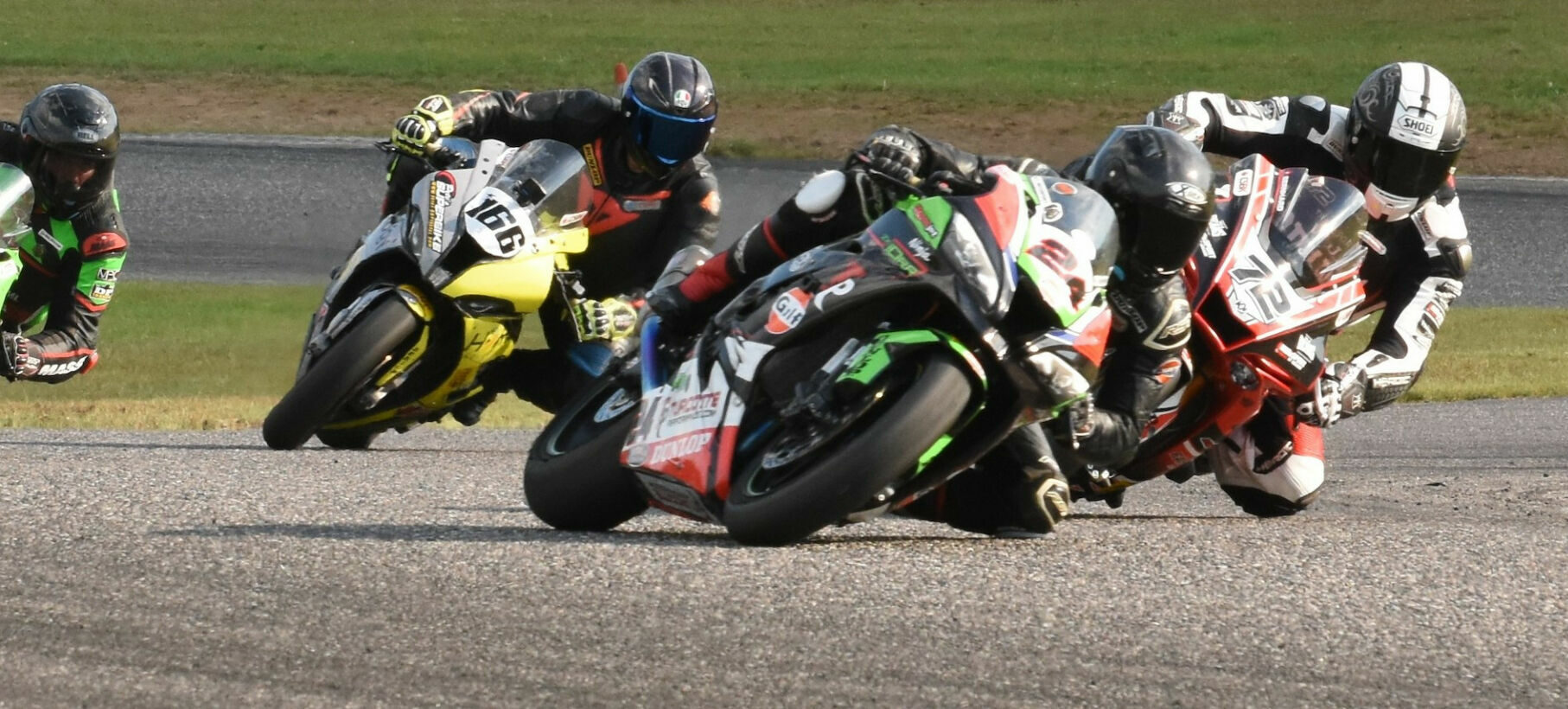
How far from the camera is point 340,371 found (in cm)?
732

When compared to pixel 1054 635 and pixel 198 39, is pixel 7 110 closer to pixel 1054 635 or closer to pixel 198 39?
pixel 198 39

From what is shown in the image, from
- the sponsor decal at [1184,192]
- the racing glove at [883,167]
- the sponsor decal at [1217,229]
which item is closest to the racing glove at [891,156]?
the racing glove at [883,167]

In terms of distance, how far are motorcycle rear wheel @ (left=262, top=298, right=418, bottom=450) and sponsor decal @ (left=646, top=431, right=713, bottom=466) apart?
238cm

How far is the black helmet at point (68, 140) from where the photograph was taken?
852 centimetres

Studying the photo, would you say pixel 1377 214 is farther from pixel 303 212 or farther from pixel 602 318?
pixel 303 212

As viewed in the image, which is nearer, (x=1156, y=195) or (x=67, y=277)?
(x=1156, y=195)

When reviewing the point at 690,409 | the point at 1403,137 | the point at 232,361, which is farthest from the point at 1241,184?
the point at 232,361

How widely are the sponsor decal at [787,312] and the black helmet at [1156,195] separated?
1.00 m

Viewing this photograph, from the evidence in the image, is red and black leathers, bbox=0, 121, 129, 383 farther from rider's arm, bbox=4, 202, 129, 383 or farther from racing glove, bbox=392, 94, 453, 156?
racing glove, bbox=392, 94, 453, 156

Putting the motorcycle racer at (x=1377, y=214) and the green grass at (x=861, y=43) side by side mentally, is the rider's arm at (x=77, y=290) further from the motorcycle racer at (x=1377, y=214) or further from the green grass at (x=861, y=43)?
the green grass at (x=861, y=43)

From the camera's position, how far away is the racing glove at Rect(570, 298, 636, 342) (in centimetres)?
825

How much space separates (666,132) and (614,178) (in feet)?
1.09

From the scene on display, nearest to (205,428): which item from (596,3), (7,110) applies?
(7,110)

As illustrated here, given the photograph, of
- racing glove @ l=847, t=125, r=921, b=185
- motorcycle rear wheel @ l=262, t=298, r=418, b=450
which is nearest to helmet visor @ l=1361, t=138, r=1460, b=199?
racing glove @ l=847, t=125, r=921, b=185
